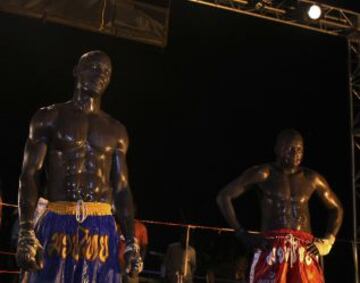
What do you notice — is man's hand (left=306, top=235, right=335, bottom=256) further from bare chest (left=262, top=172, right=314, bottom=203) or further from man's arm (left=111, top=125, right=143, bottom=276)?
man's arm (left=111, top=125, right=143, bottom=276)

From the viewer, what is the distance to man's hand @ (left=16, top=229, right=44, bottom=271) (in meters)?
2.26

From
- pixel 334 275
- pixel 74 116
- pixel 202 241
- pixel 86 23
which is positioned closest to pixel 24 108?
pixel 86 23

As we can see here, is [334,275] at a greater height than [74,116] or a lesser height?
lesser

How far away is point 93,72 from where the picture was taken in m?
2.65

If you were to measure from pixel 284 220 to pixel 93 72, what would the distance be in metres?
1.78

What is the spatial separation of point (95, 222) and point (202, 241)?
626cm

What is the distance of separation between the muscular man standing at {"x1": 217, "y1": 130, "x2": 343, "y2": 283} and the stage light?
2608 mm

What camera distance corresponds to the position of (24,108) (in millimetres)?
7594

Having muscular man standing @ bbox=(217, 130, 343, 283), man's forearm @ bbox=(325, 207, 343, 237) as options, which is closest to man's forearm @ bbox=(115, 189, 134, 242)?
muscular man standing @ bbox=(217, 130, 343, 283)

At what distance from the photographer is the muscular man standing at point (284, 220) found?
384 cm

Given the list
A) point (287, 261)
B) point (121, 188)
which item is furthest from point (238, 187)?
point (121, 188)

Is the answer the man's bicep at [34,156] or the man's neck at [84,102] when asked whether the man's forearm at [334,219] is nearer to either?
the man's neck at [84,102]

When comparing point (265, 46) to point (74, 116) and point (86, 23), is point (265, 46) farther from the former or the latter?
point (74, 116)

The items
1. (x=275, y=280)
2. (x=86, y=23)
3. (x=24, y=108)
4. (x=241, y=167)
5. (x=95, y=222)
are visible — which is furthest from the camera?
(x=241, y=167)
